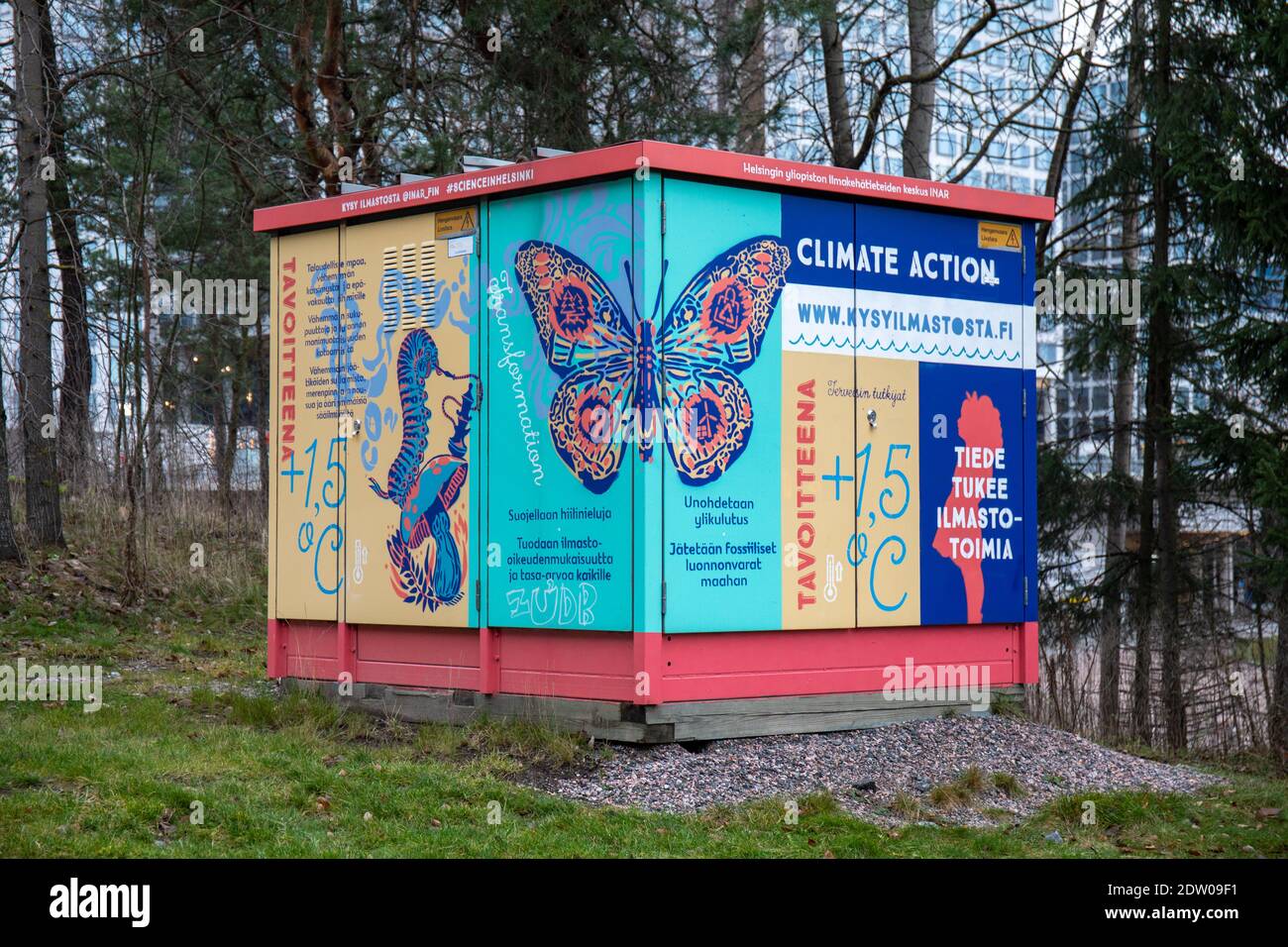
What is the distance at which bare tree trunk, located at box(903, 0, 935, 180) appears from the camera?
1970 cm

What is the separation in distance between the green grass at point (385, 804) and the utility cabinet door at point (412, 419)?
0.99 meters

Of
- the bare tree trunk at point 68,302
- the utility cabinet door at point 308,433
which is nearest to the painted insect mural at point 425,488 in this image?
the utility cabinet door at point 308,433

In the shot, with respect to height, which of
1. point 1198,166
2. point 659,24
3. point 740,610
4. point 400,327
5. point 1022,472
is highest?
point 659,24

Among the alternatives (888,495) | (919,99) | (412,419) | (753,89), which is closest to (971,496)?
(888,495)

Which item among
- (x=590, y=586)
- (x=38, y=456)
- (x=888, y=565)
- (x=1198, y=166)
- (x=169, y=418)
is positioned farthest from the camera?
(x=169, y=418)

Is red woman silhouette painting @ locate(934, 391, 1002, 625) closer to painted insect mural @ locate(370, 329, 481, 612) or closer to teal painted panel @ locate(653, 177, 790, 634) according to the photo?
teal painted panel @ locate(653, 177, 790, 634)

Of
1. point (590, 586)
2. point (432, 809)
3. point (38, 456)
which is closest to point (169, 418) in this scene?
point (38, 456)

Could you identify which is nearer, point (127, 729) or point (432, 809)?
point (432, 809)

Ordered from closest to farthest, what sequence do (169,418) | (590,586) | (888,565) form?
(590,586) → (888,565) → (169,418)

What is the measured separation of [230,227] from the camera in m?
22.0

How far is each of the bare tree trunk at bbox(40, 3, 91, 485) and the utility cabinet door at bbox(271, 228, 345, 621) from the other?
3.84 meters
